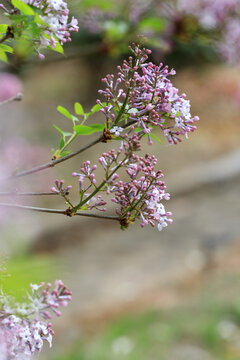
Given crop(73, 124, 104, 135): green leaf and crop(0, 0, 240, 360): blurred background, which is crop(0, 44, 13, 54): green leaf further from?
crop(0, 0, 240, 360): blurred background

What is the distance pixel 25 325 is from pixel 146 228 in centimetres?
693

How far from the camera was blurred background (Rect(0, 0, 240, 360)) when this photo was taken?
2.38 metres

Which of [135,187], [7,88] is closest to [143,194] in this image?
[135,187]

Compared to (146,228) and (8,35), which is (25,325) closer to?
(8,35)

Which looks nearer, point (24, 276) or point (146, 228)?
point (24, 276)

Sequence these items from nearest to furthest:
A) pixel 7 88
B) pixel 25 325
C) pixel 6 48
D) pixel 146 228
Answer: pixel 25 325, pixel 6 48, pixel 7 88, pixel 146 228

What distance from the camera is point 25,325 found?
0.68 meters

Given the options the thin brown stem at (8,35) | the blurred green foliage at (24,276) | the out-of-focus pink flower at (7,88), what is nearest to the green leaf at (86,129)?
the thin brown stem at (8,35)

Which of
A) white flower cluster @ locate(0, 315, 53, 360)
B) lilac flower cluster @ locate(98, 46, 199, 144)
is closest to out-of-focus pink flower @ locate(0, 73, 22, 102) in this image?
lilac flower cluster @ locate(98, 46, 199, 144)

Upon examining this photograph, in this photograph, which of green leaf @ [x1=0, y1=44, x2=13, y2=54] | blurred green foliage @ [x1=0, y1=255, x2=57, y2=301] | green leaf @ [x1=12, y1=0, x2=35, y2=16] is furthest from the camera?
green leaf @ [x1=0, y1=44, x2=13, y2=54]

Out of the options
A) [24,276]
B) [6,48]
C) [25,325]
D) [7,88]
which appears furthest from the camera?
[7,88]

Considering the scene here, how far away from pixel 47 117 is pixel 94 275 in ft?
13.3

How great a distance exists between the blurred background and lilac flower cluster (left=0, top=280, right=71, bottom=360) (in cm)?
6

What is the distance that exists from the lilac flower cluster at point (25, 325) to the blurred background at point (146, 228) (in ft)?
0.19
